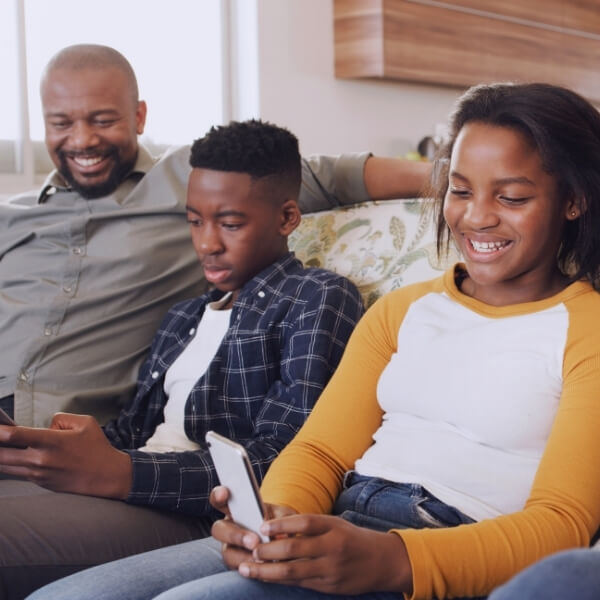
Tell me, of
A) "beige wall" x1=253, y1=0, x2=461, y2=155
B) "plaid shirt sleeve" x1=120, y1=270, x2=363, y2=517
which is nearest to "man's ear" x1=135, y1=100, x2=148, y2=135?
"plaid shirt sleeve" x1=120, y1=270, x2=363, y2=517

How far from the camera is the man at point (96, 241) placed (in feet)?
5.66

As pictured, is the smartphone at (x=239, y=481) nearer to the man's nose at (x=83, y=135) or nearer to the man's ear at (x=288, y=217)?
the man's ear at (x=288, y=217)

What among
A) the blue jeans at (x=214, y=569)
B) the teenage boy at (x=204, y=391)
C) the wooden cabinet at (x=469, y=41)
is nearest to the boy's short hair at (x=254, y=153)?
the teenage boy at (x=204, y=391)

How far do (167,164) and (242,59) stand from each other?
7.62 feet

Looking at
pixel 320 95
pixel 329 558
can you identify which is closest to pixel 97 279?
pixel 329 558

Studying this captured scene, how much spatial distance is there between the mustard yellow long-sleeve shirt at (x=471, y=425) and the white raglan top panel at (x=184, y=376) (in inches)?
13.3

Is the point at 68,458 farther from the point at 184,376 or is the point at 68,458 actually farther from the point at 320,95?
the point at 320,95

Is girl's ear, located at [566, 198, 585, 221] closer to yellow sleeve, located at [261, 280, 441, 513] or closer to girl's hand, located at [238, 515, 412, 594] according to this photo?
yellow sleeve, located at [261, 280, 441, 513]

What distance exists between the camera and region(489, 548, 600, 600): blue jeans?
70cm

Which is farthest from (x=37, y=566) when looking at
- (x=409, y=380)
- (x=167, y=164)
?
(x=167, y=164)

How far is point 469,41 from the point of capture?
180 inches

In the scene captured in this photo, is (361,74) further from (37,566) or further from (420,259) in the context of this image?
(37,566)

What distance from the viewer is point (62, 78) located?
189 cm

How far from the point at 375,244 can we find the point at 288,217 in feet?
0.58
